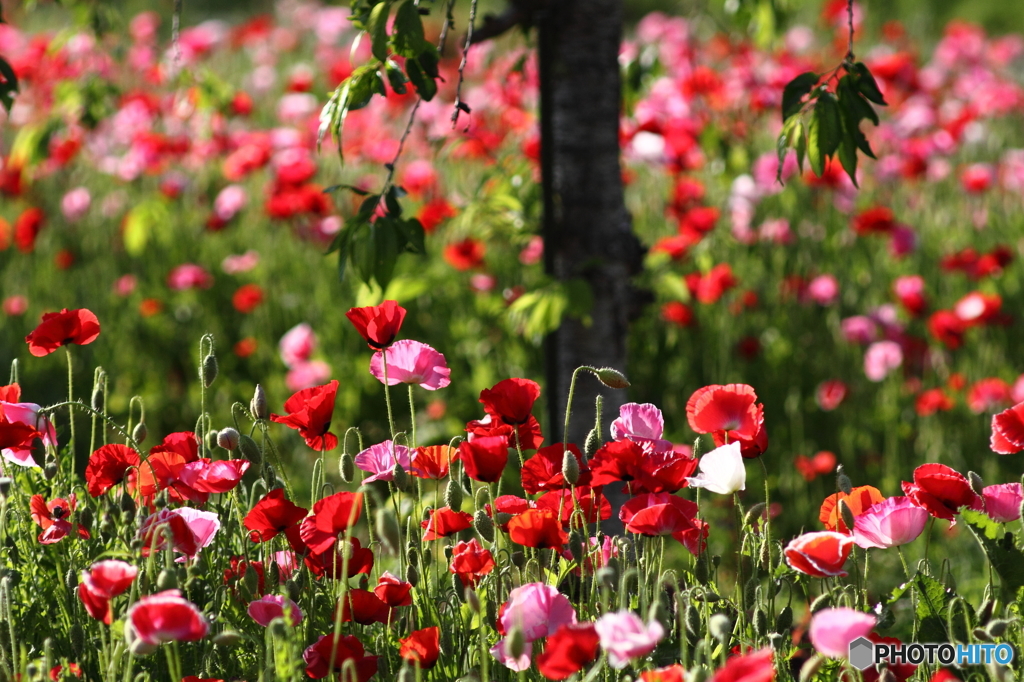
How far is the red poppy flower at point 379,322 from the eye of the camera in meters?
1.31

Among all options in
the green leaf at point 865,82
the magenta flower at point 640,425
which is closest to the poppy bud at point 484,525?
the magenta flower at point 640,425

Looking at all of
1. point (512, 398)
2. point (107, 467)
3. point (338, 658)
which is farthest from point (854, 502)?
point (107, 467)

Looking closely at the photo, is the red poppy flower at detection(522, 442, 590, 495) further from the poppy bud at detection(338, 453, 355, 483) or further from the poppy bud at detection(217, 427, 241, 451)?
the poppy bud at detection(217, 427, 241, 451)

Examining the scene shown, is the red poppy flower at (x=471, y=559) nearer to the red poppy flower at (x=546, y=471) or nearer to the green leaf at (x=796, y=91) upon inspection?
the red poppy flower at (x=546, y=471)

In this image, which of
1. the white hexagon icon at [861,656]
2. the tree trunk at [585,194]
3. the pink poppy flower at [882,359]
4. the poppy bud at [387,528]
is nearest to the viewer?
the poppy bud at [387,528]

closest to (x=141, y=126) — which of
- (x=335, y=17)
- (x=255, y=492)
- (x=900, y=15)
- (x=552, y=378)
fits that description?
(x=335, y=17)

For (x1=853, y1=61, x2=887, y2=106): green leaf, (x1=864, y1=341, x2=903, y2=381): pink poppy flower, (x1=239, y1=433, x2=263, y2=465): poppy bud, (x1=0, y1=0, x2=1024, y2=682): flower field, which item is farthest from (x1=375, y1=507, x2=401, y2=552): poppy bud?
(x1=864, y1=341, x2=903, y2=381): pink poppy flower

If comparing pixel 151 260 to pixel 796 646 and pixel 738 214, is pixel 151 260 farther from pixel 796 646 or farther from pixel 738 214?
pixel 796 646

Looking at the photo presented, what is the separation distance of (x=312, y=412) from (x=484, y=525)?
0.26m

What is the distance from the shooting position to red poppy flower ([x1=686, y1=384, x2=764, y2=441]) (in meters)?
1.31

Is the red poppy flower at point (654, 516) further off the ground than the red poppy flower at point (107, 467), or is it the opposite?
the red poppy flower at point (107, 467)

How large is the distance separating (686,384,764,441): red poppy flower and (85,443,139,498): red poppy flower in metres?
0.71

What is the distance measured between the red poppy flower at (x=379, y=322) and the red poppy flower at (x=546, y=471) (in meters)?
0.23

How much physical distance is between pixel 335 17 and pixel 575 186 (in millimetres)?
5910
